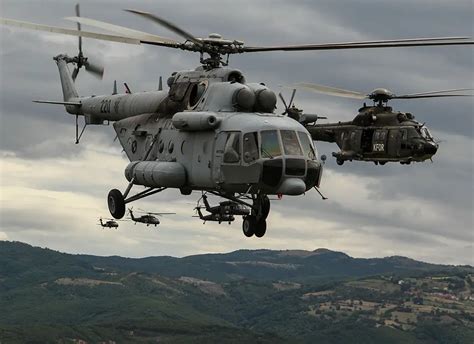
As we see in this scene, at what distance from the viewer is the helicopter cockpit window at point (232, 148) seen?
1499 inches

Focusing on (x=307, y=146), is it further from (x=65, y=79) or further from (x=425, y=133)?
(x=425, y=133)

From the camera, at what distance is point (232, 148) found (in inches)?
1505

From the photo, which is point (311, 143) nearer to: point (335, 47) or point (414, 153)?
point (335, 47)

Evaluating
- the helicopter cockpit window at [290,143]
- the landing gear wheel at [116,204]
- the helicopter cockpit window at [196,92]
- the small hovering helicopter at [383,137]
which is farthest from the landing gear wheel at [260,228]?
the small hovering helicopter at [383,137]

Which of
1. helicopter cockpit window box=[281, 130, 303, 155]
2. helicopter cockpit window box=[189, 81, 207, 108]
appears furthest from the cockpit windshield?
helicopter cockpit window box=[281, 130, 303, 155]

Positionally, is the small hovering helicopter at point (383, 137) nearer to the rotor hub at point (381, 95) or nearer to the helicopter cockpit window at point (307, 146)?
the rotor hub at point (381, 95)

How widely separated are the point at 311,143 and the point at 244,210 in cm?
599

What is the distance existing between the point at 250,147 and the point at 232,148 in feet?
2.56

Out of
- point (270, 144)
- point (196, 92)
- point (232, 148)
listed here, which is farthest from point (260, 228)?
point (196, 92)

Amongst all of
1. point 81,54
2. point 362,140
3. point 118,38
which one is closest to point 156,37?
point 118,38

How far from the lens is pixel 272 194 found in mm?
38156

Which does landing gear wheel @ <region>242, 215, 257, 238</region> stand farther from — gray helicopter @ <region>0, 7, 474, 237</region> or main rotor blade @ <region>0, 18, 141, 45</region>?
main rotor blade @ <region>0, 18, 141, 45</region>

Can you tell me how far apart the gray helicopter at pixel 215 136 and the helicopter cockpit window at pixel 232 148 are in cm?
4

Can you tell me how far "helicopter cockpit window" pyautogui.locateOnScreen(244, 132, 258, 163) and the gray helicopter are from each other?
40 mm
